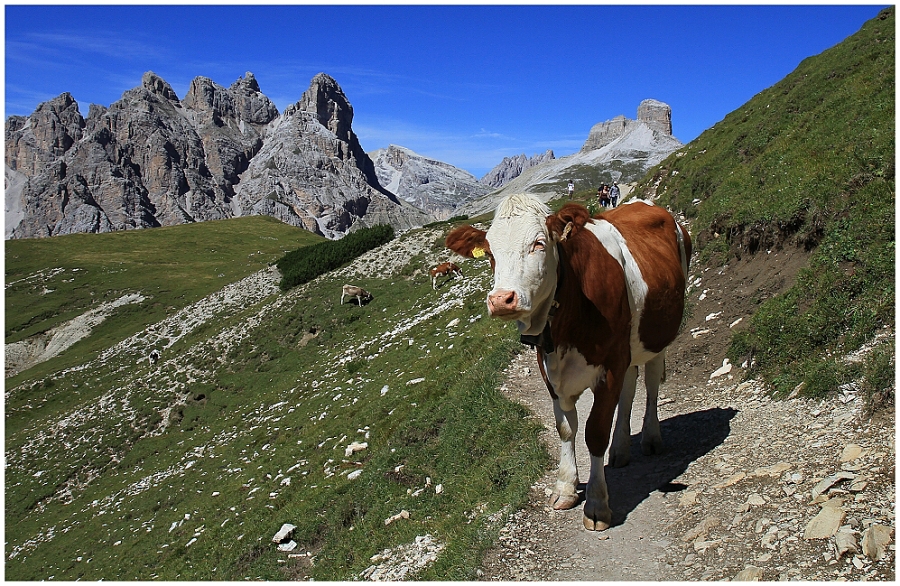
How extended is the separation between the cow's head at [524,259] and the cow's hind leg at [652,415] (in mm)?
3521

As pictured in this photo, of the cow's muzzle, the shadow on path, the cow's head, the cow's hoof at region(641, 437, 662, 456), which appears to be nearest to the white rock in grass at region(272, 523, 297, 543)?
the shadow on path

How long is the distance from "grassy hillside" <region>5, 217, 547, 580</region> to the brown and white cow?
1417mm

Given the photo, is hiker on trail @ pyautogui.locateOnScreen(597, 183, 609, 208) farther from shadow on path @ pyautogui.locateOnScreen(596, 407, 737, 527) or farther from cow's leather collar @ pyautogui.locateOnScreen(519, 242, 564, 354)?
cow's leather collar @ pyautogui.locateOnScreen(519, 242, 564, 354)

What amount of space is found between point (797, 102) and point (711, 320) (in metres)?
16.0

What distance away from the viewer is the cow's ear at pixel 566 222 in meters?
5.99

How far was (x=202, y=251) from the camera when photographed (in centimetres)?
9131

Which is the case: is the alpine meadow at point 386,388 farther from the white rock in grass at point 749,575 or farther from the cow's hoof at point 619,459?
the white rock in grass at point 749,575

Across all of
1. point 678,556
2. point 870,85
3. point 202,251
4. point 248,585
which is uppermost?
point 202,251

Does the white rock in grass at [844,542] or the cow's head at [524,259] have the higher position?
the cow's head at [524,259]

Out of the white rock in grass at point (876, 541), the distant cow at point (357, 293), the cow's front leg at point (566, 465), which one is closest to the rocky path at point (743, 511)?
the white rock in grass at point (876, 541)

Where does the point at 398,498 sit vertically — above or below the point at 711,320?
below

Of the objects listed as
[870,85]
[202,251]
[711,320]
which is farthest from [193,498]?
[202,251]

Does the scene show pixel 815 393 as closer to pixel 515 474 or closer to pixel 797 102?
pixel 515 474

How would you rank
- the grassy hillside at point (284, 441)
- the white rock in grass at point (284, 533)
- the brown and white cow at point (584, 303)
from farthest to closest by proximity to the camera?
the white rock in grass at point (284, 533)
the grassy hillside at point (284, 441)
the brown and white cow at point (584, 303)
